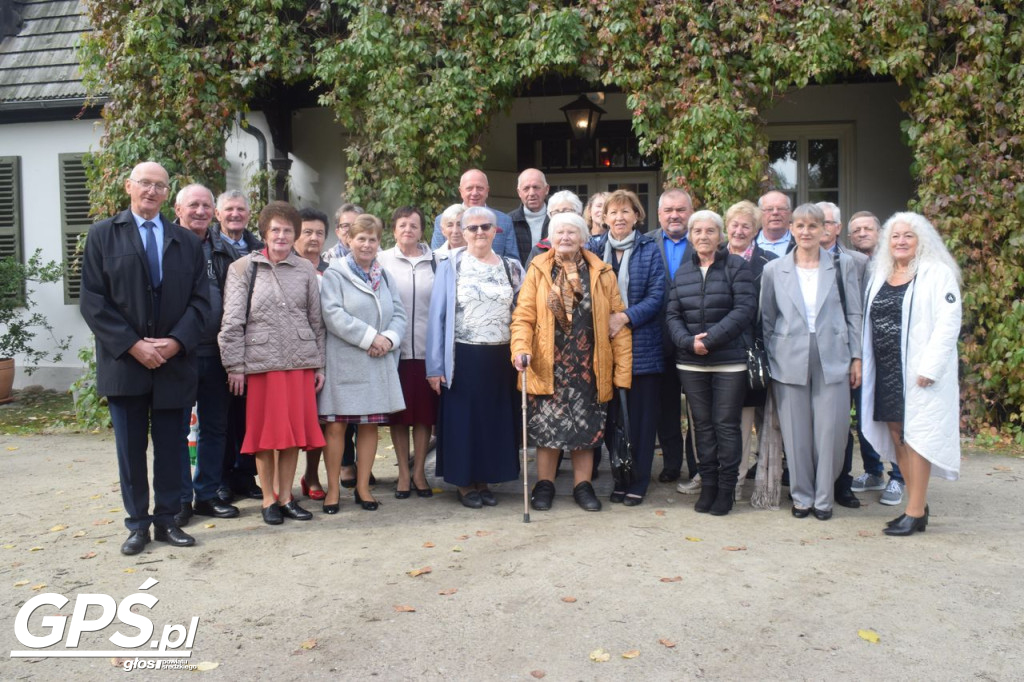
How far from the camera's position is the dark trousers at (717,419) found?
5.46 m

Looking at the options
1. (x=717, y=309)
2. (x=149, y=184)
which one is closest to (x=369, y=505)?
(x=149, y=184)

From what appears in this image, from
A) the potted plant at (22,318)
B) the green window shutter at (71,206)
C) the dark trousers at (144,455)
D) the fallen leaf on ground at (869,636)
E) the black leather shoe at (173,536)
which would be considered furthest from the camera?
the green window shutter at (71,206)

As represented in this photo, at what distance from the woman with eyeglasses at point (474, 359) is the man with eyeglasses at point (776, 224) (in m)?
1.89

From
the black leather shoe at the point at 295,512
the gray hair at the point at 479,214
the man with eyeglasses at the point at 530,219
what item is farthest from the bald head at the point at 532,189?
the black leather shoe at the point at 295,512

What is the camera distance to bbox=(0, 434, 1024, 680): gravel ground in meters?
3.54

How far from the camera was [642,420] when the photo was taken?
18.9ft

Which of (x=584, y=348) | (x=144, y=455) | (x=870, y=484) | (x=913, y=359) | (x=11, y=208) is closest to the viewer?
(x=144, y=455)

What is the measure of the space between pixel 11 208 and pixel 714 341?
10403 mm

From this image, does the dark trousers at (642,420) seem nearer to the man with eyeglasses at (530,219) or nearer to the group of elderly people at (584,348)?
the group of elderly people at (584,348)

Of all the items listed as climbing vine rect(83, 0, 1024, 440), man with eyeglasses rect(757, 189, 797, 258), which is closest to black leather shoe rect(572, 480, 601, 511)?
man with eyeglasses rect(757, 189, 797, 258)

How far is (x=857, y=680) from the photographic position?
336 centimetres

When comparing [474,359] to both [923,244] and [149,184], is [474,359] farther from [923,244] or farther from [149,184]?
[923,244]

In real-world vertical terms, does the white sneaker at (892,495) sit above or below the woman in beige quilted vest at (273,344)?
below

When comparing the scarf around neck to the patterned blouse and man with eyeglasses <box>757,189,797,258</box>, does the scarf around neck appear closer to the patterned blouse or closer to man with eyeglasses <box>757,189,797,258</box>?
the patterned blouse
